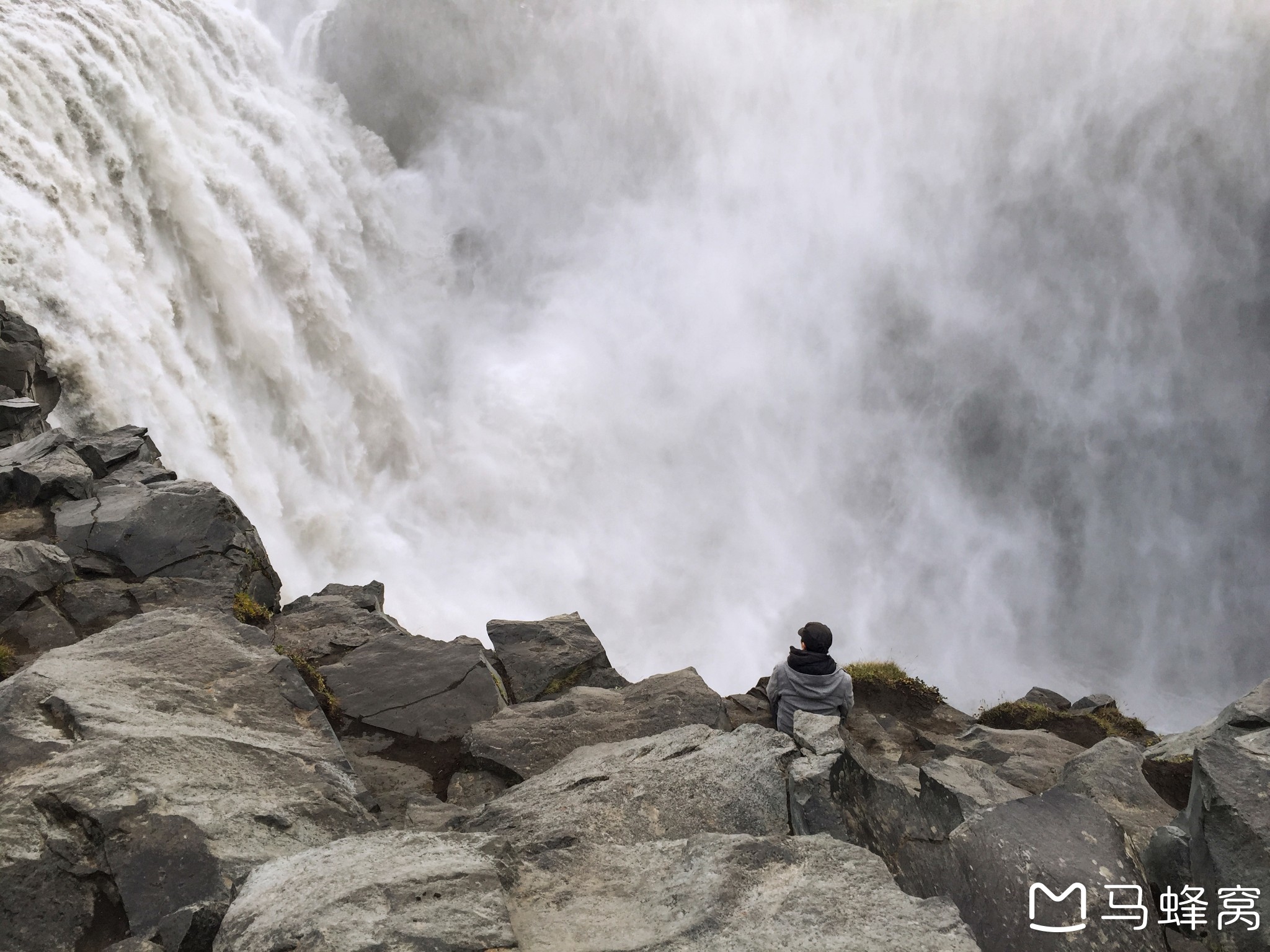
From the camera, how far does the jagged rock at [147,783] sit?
15.6 feet

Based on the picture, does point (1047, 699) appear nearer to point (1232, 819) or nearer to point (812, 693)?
point (812, 693)

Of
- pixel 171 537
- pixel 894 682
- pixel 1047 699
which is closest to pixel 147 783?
pixel 171 537

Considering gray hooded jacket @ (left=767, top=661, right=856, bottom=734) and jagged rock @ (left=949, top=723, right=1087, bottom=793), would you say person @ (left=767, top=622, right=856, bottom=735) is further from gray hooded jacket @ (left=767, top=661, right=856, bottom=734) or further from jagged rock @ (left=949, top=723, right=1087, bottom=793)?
jagged rock @ (left=949, top=723, right=1087, bottom=793)

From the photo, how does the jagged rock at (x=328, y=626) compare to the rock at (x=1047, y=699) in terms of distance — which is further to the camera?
the rock at (x=1047, y=699)

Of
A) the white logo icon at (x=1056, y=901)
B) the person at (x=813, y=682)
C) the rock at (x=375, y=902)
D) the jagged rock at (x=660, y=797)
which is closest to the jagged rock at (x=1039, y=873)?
the white logo icon at (x=1056, y=901)

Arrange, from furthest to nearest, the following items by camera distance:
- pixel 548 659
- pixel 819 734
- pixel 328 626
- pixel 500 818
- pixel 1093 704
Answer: pixel 1093 704 < pixel 548 659 < pixel 328 626 < pixel 819 734 < pixel 500 818

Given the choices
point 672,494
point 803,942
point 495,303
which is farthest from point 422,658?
point 495,303

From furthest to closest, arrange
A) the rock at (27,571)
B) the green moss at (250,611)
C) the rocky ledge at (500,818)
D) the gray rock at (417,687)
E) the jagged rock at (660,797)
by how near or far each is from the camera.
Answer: the green moss at (250,611) → the gray rock at (417,687) → the rock at (27,571) → the jagged rock at (660,797) → the rocky ledge at (500,818)

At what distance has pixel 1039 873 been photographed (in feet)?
17.4

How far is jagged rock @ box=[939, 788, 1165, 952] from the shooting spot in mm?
5039

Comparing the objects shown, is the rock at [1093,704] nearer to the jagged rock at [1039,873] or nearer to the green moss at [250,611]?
the jagged rock at [1039,873]

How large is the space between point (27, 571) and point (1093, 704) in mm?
17005

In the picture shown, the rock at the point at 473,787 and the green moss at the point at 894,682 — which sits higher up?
the green moss at the point at 894,682

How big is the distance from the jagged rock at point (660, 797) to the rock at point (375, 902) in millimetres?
1011
